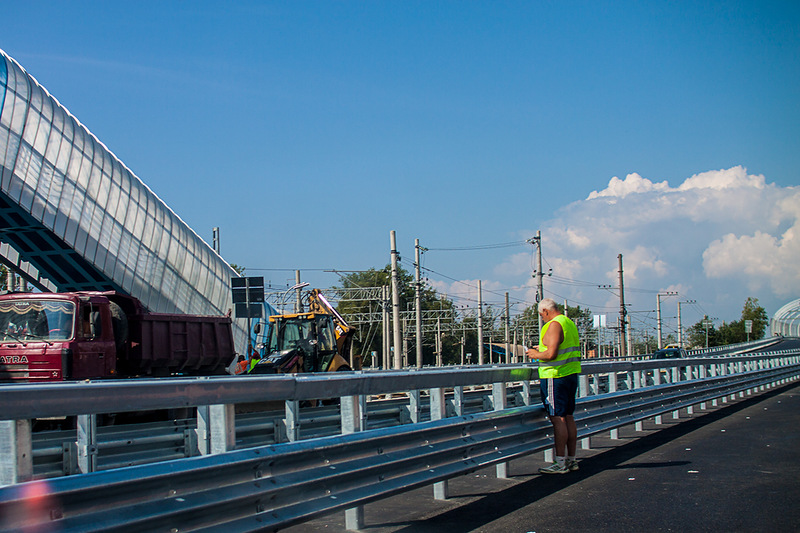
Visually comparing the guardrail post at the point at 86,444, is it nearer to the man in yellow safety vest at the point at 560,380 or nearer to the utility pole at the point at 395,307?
the man in yellow safety vest at the point at 560,380

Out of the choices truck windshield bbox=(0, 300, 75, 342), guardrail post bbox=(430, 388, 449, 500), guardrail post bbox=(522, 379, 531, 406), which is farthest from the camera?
truck windshield bbox=(0, 300, 75, 342)

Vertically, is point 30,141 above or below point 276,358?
above

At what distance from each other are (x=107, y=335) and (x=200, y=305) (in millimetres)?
37810

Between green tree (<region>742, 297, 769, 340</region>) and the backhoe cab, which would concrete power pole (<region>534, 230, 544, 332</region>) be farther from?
green tree (<region>742, 297, 769, 340</region>)

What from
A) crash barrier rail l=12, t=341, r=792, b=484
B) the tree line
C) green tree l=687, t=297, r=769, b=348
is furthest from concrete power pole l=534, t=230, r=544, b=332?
green tree l=687, t=297, r=769, b=348

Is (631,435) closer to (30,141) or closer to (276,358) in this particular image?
(276,358)

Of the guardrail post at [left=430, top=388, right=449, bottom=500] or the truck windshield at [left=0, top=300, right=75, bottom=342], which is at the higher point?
the truck windshield at [left=0, top=300, right=75, bottom=342]

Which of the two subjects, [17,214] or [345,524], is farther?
[17,214]

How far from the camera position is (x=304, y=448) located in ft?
18.9

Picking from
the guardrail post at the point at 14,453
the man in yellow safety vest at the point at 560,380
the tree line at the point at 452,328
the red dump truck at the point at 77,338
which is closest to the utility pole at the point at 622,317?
the tree line at the point at 452,328

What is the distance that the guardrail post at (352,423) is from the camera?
666 centimetres

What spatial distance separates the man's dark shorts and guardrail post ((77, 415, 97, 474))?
15.7 ft

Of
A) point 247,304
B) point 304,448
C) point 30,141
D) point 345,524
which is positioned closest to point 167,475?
point 304,448

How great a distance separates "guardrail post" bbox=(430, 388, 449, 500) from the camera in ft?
26.4
